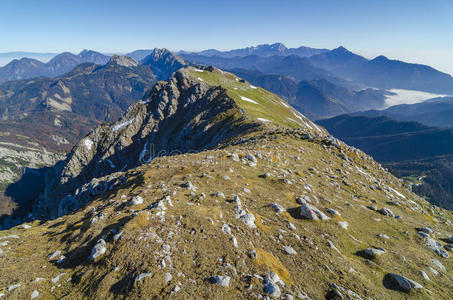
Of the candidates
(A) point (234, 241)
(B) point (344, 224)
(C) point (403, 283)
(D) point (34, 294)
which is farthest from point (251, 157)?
(D) point (34, 294)

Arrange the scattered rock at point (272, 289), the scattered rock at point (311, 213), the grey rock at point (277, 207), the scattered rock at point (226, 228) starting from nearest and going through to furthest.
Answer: the scattered rock at point (272, 289), the scattered rock at point (226, 228), the scattered rock at point (311, 213), the grey rock at point (277, 207)

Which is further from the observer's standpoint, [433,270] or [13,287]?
[433,270]

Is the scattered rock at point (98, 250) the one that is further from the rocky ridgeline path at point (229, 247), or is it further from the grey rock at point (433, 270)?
the grey rock at point (433, 270)

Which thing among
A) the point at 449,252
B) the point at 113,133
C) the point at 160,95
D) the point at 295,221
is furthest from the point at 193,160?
the point at 113,133

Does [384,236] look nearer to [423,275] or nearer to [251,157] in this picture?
[423,275]

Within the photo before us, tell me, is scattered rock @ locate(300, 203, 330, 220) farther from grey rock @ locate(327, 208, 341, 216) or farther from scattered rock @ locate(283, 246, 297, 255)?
scattered rock @ locate(283, 246, 297, 255)

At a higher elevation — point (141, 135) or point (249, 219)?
point (249, 219)

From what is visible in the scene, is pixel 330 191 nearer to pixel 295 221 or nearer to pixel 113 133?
pixel 295 221

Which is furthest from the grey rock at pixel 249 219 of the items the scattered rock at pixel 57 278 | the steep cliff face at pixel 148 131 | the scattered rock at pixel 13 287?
the steep cliff face at pixel 148 131

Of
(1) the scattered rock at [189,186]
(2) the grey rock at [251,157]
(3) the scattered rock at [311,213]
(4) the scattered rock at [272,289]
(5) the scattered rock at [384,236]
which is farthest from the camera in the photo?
(2) the grey rock at [251,157]
